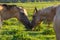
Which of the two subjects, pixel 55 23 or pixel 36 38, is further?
pixel 36 38

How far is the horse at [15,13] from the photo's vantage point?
45.1ft

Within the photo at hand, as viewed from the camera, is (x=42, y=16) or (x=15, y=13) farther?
(x=15, y=13)

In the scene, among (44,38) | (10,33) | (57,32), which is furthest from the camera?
(10,33)

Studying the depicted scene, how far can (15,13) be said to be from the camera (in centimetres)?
1396

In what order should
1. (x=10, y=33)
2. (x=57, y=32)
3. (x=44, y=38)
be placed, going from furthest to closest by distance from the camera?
(x=10, y=33)
(x=44, y=38)
(x=57, y=32)

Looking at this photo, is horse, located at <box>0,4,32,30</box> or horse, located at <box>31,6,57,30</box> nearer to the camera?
horse, located at <box>31,6,57,30</box>

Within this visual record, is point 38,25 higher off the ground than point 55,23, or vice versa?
point 55,23

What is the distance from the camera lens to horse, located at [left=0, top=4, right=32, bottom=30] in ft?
45.1

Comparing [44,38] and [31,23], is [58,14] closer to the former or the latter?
[44,38]

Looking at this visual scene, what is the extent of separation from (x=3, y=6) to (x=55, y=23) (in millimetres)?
10024

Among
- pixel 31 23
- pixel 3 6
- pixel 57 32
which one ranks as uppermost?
pixel 57 32

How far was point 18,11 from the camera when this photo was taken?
45.1ft

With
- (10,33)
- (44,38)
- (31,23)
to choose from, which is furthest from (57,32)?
(31,23)

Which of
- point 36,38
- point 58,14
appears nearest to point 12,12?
point 36,38
